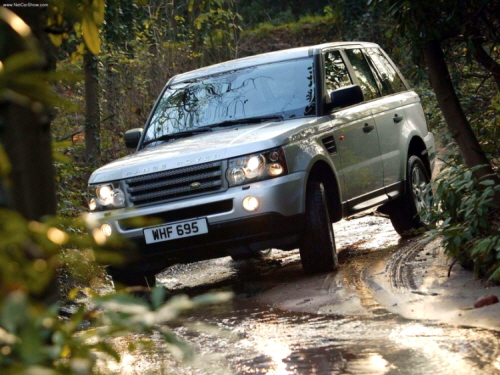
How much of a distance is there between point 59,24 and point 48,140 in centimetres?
48

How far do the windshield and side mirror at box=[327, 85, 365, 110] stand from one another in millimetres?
238

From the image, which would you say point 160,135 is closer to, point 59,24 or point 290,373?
point 290,373

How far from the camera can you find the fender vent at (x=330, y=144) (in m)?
7.39

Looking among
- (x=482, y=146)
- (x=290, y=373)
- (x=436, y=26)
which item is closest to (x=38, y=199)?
(x=290, y=373)

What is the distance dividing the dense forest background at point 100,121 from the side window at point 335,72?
56cm

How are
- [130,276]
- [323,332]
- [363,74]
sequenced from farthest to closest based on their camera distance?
1. [363,74]
2. [130,276]
3. [323,332]

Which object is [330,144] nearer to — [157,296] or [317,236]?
[317,236]

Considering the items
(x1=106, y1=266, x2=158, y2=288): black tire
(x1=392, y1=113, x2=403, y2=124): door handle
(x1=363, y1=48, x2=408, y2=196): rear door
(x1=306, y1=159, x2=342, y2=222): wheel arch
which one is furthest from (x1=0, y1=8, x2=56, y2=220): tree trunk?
(x1=392, y1=113, x2=403, y2=124): door handle

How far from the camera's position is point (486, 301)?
16.9ft

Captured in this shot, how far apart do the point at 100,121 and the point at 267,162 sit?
652 centimetres

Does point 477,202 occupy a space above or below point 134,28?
below

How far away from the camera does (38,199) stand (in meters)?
1.29

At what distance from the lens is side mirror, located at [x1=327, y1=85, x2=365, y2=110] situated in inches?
291

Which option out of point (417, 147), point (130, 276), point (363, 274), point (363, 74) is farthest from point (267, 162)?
point (417, 147)
